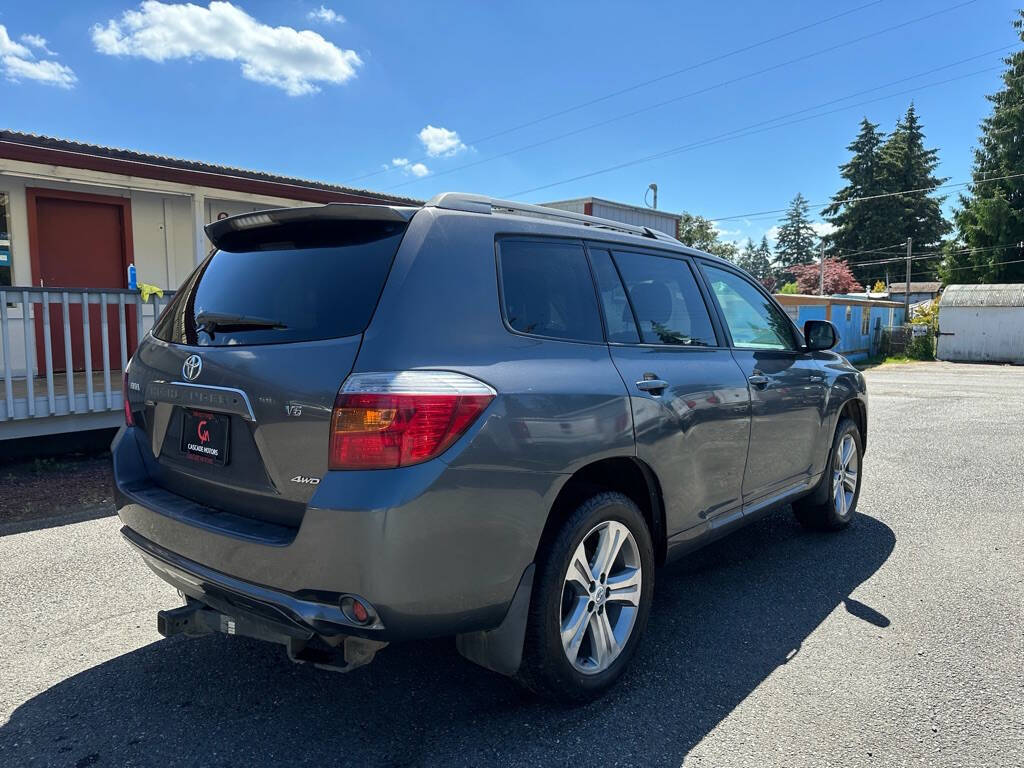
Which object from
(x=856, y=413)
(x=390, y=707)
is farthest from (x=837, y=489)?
(x=390, y=707)

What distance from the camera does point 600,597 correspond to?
2.72 metres

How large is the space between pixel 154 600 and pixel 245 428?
6.39ft

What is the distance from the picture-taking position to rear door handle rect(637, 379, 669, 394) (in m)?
2.85

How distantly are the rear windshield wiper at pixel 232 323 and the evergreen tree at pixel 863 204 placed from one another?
212 ft

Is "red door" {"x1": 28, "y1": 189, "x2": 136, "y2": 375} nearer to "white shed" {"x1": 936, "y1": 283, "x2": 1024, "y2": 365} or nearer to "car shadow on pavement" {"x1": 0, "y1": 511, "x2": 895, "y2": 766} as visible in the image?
"car shadow on pavement" {"x1": 0, "y1": 511, "x2": 895, "y2": 766}

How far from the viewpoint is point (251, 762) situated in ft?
7.66

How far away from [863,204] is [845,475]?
204ft

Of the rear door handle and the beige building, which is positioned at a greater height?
the beige building

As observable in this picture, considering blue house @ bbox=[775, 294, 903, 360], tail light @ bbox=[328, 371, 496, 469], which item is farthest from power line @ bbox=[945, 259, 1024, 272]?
tail light @ bbox=[328, 371, 496, 469]

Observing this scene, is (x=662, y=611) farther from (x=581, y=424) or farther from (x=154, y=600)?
(x=154, y=600)

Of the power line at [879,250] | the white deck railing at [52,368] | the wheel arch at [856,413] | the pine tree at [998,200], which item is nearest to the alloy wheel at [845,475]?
the wheel arch at [856,413]

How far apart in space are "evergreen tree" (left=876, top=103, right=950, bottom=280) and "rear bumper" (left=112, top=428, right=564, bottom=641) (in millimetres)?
64219

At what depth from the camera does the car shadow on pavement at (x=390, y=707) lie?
2.40m

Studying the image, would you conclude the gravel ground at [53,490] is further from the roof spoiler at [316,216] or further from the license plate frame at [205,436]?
the roof spoiler at [316,216]
